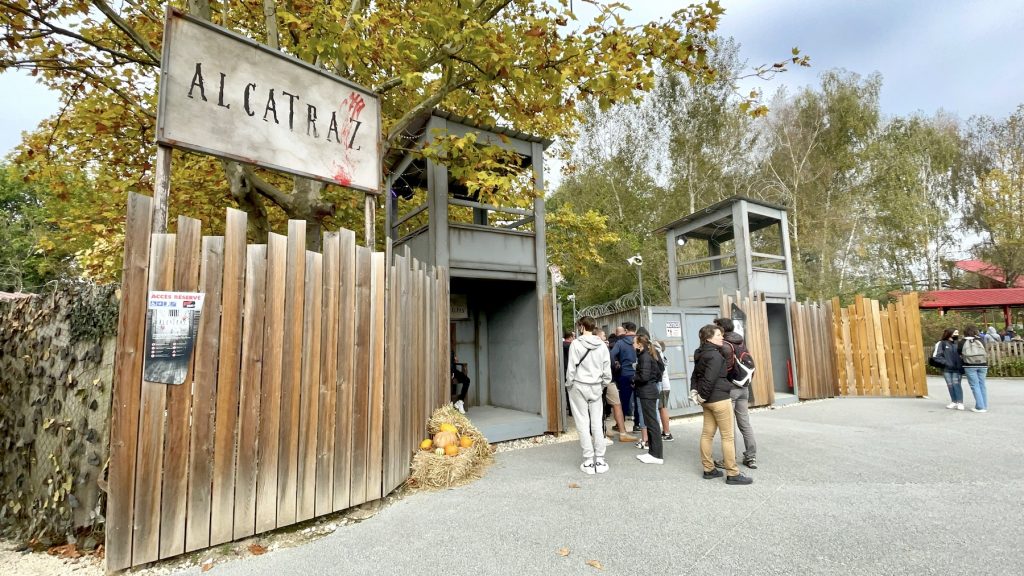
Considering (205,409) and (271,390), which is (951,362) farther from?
(205,409)

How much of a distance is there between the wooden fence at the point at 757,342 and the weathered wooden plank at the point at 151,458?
10.3 metres

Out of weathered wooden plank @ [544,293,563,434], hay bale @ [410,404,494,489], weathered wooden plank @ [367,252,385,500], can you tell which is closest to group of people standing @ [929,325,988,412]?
weathered wooden plank @ [544,293,563,434]

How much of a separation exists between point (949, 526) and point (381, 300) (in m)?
5.33

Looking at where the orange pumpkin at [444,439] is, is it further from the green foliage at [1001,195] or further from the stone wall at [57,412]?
the green foliage at [1001,195]

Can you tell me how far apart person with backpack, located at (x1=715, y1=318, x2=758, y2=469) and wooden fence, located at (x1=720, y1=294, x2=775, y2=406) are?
5.18m

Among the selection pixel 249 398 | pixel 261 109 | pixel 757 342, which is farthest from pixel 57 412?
pixel 757 342

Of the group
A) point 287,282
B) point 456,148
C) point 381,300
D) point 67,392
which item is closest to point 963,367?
point 456,148

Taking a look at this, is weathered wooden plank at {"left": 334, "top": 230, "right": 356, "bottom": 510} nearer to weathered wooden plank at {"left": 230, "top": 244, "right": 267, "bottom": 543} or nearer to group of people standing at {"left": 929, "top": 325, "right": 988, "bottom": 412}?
weathered wooden plank at {"left": 230, "top": 244, "right": 267, "bottom": 543}

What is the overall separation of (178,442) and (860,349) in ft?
47.0

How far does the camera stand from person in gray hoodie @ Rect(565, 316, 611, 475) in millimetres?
5648

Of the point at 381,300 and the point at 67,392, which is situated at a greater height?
the point at 381,300

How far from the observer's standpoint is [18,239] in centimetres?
2427

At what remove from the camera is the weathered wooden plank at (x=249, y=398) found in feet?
11.6

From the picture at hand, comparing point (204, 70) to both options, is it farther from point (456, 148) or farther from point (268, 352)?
point (456, 148)
